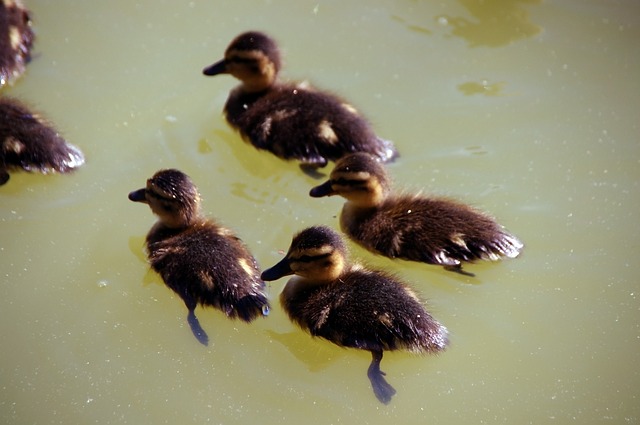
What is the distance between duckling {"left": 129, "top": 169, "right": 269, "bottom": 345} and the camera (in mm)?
3154

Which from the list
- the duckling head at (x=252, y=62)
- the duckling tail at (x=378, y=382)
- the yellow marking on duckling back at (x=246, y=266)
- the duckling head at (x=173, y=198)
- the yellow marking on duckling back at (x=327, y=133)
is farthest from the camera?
the duckling head at (x=252, y=62)

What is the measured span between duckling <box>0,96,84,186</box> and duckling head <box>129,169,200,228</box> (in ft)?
1.76

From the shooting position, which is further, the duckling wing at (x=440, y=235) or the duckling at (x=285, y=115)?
the duckling at (x=285, y=115)

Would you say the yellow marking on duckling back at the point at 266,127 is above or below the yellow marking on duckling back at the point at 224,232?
above

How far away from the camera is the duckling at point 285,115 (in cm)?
383

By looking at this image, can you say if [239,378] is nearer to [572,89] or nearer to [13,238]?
[13,238]

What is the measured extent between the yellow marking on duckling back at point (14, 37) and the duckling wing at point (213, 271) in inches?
62.7

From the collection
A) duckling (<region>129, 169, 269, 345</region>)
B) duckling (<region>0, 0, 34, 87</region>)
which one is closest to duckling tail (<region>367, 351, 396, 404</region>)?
duckling (<region>129, 169, 269, 345</region>)

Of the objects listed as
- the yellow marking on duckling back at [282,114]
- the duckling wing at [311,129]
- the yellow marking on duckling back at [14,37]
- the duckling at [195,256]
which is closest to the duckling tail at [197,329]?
the duckling at [195,256]

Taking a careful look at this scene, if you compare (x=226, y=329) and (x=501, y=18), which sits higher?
(x=501, y=18)

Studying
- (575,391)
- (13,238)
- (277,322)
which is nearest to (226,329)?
(277,322)

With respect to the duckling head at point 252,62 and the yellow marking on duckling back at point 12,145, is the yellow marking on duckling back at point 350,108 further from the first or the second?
the yellow marking on duckling back at point 12,145

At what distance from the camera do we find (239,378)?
3.00 metres

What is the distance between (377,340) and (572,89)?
2060mm
